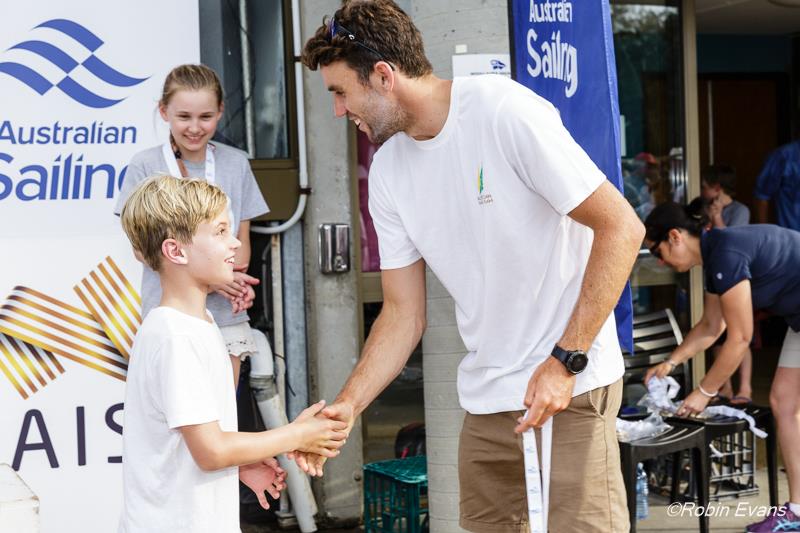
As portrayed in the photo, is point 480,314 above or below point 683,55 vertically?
below

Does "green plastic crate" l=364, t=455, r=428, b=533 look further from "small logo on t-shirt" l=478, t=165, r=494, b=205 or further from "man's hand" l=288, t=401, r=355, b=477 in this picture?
"small logo on t-shirt" l=478, t=165, r=494, b=205

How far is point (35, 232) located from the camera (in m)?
4.83

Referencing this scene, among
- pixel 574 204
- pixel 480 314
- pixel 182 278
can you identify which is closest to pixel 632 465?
pixel 480 314

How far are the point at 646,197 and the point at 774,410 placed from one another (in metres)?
2.19

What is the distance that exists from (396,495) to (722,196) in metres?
4.43

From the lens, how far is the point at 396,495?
4.85m

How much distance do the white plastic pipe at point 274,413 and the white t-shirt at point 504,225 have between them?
88.5 inches

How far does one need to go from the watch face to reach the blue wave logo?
289 cm

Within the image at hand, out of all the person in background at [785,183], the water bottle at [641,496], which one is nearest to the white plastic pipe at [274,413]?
the water bottle at [641,496]

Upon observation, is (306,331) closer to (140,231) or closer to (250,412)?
(250,412)

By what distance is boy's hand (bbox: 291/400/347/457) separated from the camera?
2898 millimetres

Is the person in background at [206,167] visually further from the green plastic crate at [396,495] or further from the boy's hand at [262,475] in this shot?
the boy's hand at [262,475]

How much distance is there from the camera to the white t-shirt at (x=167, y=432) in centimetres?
256

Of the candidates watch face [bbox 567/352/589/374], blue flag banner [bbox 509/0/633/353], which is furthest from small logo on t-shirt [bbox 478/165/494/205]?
blue flag banner [bbox 509/0/633/353]
